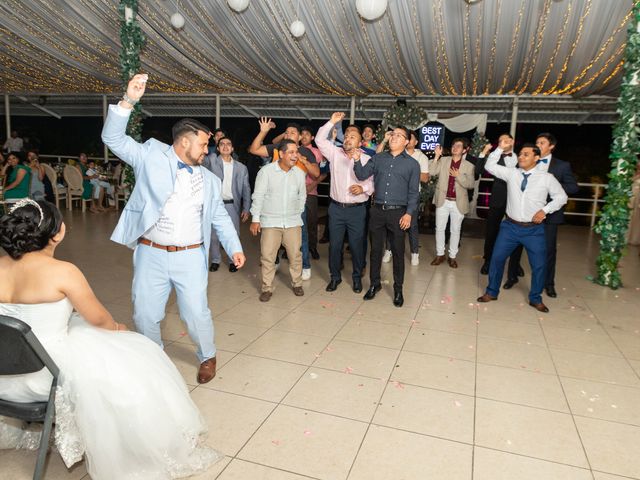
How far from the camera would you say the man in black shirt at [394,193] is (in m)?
4.29

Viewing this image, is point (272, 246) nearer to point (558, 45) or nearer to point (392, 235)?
point (392, 235)

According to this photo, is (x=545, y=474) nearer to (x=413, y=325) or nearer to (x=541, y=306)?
(x=413, y=325)

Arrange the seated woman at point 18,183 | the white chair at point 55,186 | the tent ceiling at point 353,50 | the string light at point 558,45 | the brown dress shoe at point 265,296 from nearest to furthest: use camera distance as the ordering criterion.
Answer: the brown dress shoe at point 265,296 < the string light at point 558,45 < the seated woman at point 18,183 < the tent ceiling at point 353,50 < the white chair at point 55,186

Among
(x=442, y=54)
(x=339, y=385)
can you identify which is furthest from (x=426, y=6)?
(x=339, y=385)

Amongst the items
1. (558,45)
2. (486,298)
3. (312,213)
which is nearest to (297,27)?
(312,213)

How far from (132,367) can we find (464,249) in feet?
19.6

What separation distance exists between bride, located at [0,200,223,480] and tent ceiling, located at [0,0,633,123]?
17.9 ft

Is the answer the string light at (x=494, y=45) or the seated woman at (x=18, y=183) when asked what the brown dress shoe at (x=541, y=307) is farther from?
the seated woman at (x=18, y=183)

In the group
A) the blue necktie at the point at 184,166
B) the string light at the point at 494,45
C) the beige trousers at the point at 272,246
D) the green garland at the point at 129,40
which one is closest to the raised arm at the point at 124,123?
the blue necktie at the point at 184,166

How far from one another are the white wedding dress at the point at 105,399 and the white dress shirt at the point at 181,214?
2.46ft

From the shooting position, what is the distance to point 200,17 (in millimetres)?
6961

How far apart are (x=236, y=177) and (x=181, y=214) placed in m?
2.68

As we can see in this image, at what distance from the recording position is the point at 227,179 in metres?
5.23

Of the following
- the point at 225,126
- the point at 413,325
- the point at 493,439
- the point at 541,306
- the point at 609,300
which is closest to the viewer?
the point at 493,439
